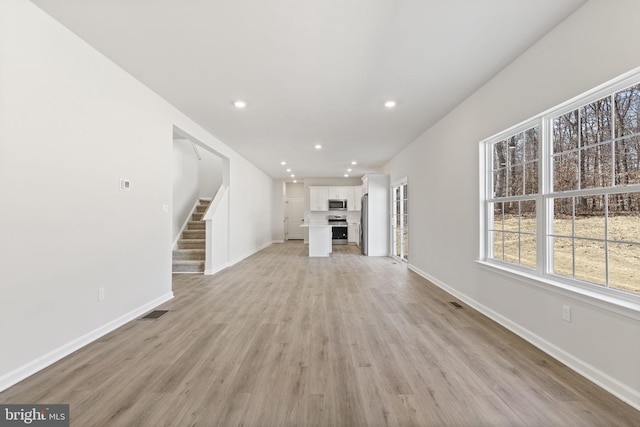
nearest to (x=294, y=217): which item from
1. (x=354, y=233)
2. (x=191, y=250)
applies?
(x=354, y=233)

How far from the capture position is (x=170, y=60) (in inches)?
104

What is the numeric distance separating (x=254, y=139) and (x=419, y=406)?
4853 mm

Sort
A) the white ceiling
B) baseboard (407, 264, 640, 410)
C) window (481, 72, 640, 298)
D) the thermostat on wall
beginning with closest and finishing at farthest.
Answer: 1. baseboard (407, 264, 640, 410)
2. window (481, 72, 640, 298)
3. the white ceiling
4. the thermostat on wall

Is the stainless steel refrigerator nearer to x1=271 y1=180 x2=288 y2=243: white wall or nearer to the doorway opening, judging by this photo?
x1=271 y1=180 x2=288 y2=243: white wall

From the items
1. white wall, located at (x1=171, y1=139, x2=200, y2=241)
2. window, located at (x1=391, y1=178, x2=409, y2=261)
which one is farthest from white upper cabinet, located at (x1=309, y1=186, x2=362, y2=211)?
white wall, located at (x1=171, y1=139, x2=200, y2=241)

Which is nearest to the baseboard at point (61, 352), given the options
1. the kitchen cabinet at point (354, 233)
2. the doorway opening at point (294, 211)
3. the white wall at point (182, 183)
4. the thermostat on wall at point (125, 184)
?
the thermostat on wall at point (125, 184)

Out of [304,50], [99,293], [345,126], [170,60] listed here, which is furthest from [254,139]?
[99,293]

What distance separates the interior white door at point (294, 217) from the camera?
39.2 ft

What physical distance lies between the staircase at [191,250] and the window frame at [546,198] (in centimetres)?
495

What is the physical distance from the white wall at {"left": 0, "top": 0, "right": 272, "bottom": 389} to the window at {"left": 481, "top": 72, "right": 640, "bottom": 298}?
13.1 feet

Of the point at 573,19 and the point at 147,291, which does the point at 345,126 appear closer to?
the point at 573,19

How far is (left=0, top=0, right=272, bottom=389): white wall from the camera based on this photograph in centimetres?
185

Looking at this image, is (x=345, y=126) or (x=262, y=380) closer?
(x=262, y=380)

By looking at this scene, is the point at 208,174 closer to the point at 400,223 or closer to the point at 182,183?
the point at 182,183
